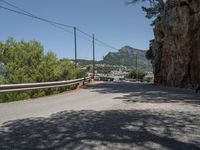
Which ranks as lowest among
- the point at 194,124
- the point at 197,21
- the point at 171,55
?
the point at 194,124

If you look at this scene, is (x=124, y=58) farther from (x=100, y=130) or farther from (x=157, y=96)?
(x=100, y=130)

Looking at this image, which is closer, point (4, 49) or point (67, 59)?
point (4, 49)

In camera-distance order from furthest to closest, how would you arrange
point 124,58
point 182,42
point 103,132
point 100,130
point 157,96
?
1. point 124,58
2. point 182,42
3. point 157,96
4. point 100,130
5. point 103,132

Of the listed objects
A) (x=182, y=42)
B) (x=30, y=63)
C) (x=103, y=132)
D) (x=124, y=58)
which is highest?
(x=124, y=58)

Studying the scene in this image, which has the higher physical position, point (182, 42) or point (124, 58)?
point (124, 58)

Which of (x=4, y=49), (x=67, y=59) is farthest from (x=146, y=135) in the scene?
(x=67, y=59)

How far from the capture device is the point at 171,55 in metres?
45.9

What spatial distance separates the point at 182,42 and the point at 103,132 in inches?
1435

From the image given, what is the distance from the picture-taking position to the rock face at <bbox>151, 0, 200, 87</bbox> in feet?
134

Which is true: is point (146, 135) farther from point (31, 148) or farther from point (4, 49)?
point (4, 49)

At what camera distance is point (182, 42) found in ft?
140

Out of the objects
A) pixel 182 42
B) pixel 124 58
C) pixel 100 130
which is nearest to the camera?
pixel 100 130

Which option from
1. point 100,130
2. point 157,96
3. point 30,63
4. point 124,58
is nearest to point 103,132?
point 100,130

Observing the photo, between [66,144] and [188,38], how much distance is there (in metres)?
37.5
